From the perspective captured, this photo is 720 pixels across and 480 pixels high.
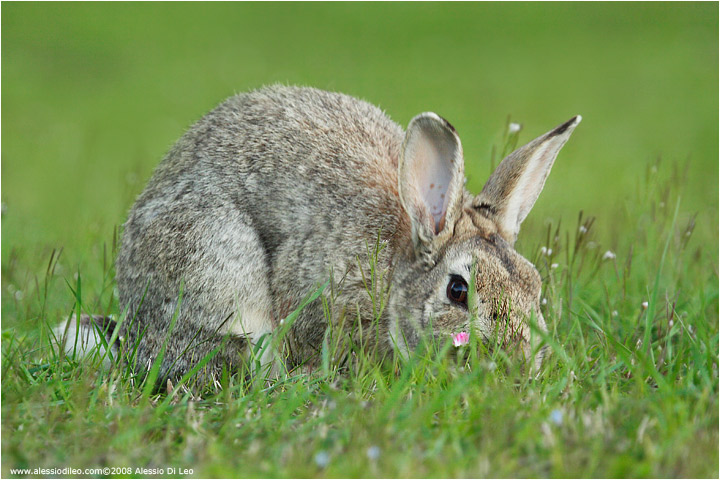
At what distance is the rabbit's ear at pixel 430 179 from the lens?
466 centimetres

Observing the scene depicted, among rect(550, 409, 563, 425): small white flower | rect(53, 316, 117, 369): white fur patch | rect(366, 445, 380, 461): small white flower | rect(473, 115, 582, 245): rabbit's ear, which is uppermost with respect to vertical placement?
rect(473, 115, 582, 245): rabbit's ear

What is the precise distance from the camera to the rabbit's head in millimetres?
4273

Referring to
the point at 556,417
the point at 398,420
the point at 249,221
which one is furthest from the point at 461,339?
the point at 249,221

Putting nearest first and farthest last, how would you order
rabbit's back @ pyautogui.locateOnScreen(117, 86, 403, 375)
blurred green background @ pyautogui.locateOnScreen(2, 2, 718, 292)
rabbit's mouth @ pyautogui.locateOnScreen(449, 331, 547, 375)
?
rabbit's mouth @ pyautogui.locateOnScreen(449, 331, 547, 375) → rabbit's back @ pyautogui.locateOnScreen(117, 86, 403, 375) → blurred green background @ pyautogui.locateOnScreen(2, 2, 718, 292)

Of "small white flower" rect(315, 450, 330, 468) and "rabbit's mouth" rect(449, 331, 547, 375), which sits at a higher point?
"rabbit's mouth" rect(449, 331, 547, 375)

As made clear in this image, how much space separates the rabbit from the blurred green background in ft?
4.42

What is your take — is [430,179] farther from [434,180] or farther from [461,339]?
[461,339]

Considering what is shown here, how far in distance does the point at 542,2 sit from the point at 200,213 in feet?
75.2

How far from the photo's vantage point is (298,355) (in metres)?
5.12

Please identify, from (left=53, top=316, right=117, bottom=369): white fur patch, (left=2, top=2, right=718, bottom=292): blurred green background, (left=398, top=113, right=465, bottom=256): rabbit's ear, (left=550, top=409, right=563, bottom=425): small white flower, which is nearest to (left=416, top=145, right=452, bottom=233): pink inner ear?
(left=398, top=113, right=465, bottom=256): rabbit's ear

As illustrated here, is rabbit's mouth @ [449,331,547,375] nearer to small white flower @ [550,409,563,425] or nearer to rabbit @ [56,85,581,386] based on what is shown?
rabbit @ [56,85,581,386]

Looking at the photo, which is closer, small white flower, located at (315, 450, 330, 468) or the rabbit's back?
small white flower, located at (315, 450, 330, 468)

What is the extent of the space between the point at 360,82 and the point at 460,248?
12.1 meters

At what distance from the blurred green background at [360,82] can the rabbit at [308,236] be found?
4.42ft
